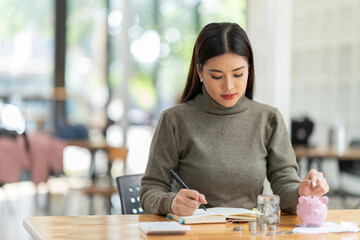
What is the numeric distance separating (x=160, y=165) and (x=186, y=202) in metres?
0.30

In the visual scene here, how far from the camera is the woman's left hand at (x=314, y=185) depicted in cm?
183

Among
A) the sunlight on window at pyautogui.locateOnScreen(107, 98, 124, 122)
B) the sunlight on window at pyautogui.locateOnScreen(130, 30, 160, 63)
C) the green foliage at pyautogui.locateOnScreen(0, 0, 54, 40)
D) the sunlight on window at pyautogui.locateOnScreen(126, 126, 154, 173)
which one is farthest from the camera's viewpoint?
the sunlight on window at pyautogui.locateOnScreen(107, 98, 124, 122)

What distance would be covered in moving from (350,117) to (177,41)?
3013 millimetres

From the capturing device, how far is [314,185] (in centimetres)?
182

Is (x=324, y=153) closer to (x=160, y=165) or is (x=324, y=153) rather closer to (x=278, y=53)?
(x=278, y=53)

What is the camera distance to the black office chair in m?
2.26

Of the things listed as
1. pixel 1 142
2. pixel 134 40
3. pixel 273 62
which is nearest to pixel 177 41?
pixel 134 40

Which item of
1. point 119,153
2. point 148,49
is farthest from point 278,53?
point 148,49

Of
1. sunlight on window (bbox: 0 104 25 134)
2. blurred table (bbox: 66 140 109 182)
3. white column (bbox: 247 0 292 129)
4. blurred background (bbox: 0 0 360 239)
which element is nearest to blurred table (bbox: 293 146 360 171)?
white column (bbox: 247 0 292 129)

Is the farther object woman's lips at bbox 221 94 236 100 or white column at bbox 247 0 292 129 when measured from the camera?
white column at bbox 247 0 292 129

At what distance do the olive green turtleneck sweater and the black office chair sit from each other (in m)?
0.23

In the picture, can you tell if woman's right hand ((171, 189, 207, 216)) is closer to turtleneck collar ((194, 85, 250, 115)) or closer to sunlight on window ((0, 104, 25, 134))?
turtleneck collar ((194, 85, 250, 115))

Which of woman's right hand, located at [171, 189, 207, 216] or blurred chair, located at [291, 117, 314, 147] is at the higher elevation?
woman's right hand, located at [171, 189, 207, 216]

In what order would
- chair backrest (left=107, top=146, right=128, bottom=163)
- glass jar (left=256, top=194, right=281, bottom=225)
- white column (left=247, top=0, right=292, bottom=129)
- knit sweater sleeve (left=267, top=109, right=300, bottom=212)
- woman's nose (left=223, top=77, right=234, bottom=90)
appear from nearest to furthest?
glass jar (left=256, top=194, right=281, bottom=225), woman's nose (left=223, top=77, right=234, bottom=90), knit sweater sleeve (left=267, top=109, right=300, bottom=212), white column (left=247, top=0, right=292, bottom=129), chair backrest (left=107, top=146, right=128, bottom=163)
